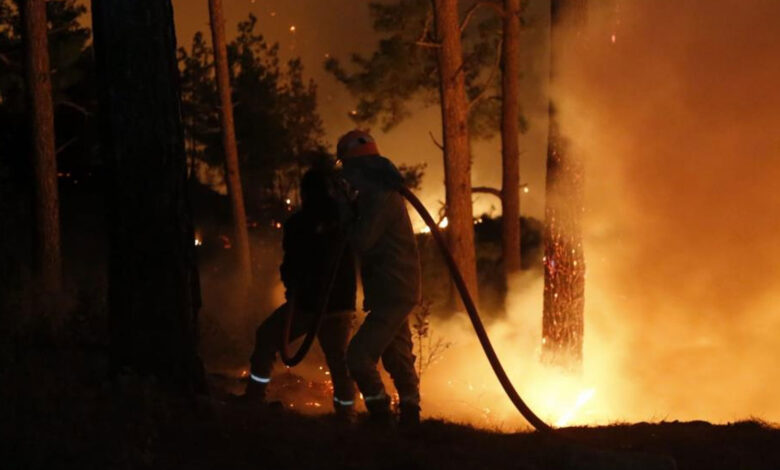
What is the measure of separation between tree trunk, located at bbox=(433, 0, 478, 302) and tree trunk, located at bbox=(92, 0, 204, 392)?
10217 mm

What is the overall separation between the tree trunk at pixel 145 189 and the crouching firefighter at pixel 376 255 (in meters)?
1.09

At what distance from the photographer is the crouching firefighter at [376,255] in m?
6.43

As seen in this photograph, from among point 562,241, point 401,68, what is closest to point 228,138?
point 401,68

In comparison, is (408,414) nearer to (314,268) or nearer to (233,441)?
(314,268)

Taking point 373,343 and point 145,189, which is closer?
point 145,189

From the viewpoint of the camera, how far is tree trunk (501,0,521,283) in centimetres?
2214

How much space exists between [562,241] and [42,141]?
29.0 feet

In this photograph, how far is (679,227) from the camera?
51.3 ft

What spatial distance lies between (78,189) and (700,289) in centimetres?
1995

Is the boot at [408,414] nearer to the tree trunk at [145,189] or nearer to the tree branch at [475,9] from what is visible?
the tree trunk at [145,189]

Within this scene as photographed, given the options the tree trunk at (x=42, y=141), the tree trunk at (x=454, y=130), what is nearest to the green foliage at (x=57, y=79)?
the tree trunk at (x=42, y=141)

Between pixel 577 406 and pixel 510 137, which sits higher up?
pixel 510 137

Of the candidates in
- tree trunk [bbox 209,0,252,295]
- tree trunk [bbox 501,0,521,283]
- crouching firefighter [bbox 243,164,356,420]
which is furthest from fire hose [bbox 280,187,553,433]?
tree trunk [bbox 501,0,521,283]

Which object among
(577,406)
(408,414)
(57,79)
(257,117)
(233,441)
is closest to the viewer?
(233,441)
